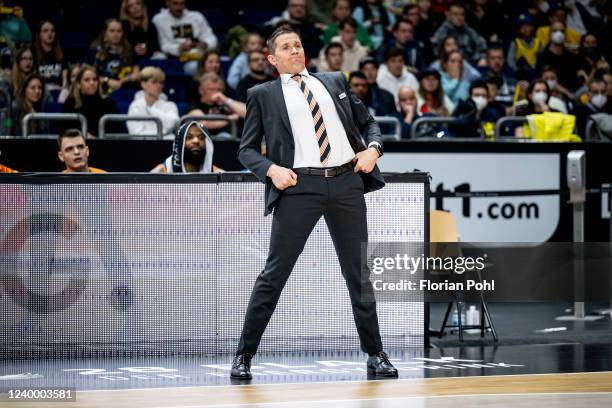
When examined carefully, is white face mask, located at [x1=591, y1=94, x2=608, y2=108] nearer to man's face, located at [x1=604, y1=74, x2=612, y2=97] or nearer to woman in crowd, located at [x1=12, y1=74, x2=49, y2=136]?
man's face, located at [x1=604, y1=74, x2=612, y2=97]

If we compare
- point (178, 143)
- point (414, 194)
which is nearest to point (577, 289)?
point (414, 194)

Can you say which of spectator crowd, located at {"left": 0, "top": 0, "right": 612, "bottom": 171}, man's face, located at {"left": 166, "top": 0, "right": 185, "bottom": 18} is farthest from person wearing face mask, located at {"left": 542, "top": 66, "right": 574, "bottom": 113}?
man's face, located at {"left": 166, "top": 0, "right": 185, "bottom": 18}

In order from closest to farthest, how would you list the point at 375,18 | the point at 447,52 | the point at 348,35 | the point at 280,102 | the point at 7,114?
the point at 280,102 → the point at 7,114 → the point at 447,52 → the point at 348,35 → the point at 375,18

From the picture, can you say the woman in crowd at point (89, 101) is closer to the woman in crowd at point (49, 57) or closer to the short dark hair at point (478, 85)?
the woman in crowd at point (49, 57)

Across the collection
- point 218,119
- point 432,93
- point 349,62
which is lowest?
point 218,119

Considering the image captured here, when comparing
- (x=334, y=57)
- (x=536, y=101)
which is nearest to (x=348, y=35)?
(x=334, y=57)

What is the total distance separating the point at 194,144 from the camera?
10.5m

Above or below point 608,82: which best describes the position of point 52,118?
below

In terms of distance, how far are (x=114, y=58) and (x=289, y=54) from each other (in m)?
7.82

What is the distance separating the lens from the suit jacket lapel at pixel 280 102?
7.65 metres

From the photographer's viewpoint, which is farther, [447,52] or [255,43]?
[447,52]

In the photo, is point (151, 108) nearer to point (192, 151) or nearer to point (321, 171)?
point (192, 151)

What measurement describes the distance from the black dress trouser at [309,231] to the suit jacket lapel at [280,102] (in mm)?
329

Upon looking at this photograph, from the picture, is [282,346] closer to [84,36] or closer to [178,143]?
[178,143]
